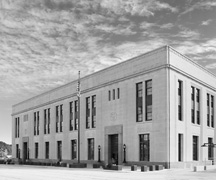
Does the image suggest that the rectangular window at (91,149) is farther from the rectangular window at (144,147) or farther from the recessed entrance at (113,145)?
the rectangular window at (144,147)

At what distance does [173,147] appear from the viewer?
162 ft

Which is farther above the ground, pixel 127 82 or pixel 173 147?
pixel 127 82

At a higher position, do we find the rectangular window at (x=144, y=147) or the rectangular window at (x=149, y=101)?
the rectangular window at (x=149, y=101)

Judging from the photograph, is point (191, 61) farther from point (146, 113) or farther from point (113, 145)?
point (113, 145)

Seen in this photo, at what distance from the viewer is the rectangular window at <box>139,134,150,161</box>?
5172cm

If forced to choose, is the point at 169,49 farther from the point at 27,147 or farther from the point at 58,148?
the point at 27,147

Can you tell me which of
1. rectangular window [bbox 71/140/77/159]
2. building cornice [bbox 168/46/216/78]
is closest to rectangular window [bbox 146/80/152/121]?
building cornice [bbox 168/46/216/78]

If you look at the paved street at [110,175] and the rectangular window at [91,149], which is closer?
the paved street at [110,175]

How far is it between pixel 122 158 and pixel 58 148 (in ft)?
78.4

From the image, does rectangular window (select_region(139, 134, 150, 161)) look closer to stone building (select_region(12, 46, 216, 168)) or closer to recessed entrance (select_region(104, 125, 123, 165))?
stone building (select_region(12, 46, 216, 168))

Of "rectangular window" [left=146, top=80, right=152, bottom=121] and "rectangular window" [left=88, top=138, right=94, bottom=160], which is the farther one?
"rectangular window" [left=88, top=138, right=94, bottom=160]

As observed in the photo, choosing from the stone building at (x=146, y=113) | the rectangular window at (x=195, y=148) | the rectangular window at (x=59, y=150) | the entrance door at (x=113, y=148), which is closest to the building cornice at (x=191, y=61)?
the stone building at (x=146, y=113)

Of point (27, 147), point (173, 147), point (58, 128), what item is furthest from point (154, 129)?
point (27, 147)

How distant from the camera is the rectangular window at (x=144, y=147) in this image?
51719 mm
